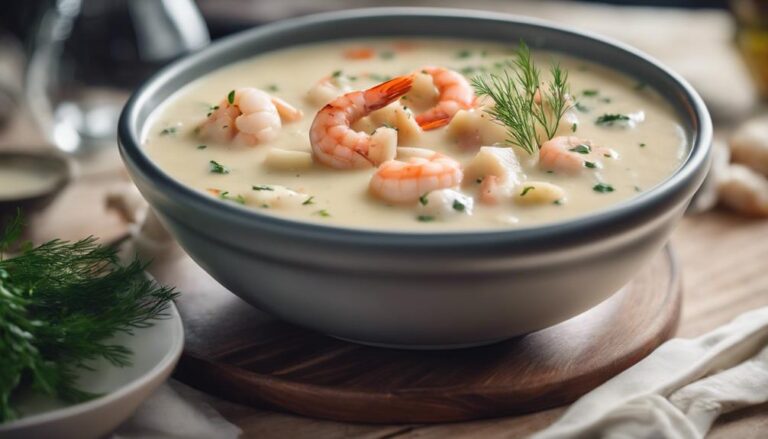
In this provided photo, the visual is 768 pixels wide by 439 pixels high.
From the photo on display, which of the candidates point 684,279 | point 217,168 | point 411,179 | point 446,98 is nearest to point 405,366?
point 411,179

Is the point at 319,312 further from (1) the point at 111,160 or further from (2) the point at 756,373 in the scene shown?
(1) the point at 111,160

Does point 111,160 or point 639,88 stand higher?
point 639,88

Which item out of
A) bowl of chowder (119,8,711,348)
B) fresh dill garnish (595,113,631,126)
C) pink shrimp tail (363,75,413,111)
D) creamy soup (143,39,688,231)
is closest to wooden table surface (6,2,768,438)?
bowl of chowder (119,8,711,348)

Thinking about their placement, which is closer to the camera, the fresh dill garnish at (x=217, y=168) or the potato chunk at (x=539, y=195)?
the potato chunk at (x=539, y=195)

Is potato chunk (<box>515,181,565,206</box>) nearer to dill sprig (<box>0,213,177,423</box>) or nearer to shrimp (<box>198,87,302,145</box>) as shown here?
shrimp (<box>198,87,302,145</box>)

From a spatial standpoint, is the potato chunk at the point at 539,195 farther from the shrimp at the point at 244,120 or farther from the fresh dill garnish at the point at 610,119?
the shrimp at the point at 244,120

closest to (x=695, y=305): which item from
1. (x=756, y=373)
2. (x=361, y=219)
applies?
(x=756, y=373)

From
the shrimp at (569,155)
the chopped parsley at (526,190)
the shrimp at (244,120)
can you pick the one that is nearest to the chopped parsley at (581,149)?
the shrimp at (569,155)
